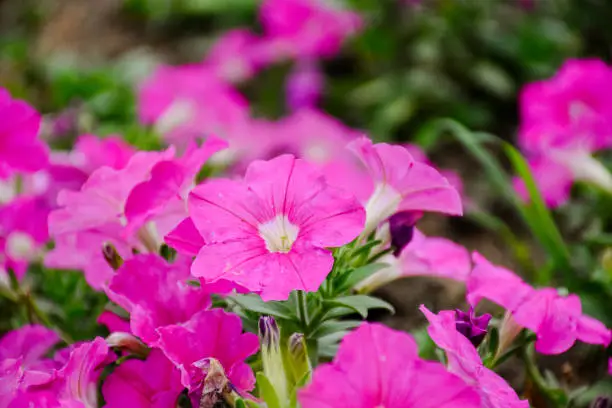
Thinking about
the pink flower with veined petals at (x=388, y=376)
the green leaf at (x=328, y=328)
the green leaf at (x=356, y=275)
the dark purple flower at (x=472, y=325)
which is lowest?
the green leaf at (x=328, y=328)

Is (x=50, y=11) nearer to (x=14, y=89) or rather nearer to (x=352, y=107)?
(x=14, y=89)

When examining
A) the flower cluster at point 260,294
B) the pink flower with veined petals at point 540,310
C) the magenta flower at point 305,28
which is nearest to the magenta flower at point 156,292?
the flower cluster at point 260,294

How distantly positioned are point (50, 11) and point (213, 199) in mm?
3070

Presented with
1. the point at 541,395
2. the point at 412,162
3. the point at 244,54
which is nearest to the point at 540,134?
the point at 541,395

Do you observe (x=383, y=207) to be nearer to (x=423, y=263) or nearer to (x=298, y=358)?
(x=423, y=263)

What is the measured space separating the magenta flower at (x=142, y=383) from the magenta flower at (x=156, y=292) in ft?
0.18

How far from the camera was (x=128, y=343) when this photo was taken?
3.33ft

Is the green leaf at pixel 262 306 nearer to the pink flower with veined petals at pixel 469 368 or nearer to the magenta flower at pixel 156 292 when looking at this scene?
the magenta flower at pixel 156 292

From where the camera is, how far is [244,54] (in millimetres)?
2859

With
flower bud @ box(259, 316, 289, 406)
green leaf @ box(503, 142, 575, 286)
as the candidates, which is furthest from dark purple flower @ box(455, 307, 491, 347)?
green leaf @ box(503, 142, 575, 286)

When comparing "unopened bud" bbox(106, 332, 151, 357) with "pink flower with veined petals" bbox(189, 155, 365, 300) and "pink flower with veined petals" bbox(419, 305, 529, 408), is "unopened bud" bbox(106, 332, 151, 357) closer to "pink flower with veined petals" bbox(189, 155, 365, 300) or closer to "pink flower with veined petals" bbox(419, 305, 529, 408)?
"pink flower with veined petals" bbox(189, 155, 365, 300)

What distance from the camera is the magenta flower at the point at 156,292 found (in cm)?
101

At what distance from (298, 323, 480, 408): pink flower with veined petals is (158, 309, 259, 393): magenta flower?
0.54 ft

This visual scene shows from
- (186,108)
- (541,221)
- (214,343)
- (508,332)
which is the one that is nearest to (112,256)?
(214,343)
